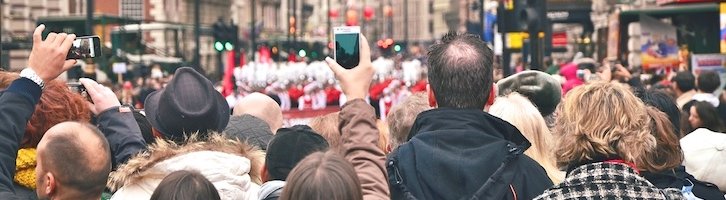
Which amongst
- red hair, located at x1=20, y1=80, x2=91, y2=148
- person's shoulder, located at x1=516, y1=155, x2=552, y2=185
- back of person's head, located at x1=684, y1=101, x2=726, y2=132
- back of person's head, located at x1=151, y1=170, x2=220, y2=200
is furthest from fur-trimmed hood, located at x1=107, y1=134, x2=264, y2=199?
back of person's head, located at x1=684, y1=101, x2=726, y2=132

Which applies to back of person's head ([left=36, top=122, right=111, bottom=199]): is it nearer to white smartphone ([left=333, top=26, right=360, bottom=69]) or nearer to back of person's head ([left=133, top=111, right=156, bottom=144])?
white smartphone ([left=333, top=26, right=360, bottom=69])

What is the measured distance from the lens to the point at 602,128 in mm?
5328

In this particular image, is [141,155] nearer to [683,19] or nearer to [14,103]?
[14,103]

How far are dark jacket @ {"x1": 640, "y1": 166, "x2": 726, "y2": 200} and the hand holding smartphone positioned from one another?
2461 millimetres

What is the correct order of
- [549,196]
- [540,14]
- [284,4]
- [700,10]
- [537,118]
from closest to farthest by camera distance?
[549,196] → [537,118] → [540,14] → [700,10] → [284,4]

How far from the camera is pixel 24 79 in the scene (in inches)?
206

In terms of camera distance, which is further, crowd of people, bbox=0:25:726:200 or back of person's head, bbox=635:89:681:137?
back of person's head, bbox=635:89:681:137

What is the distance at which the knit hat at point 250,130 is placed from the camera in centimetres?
712

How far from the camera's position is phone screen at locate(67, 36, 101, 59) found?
5.73 metres

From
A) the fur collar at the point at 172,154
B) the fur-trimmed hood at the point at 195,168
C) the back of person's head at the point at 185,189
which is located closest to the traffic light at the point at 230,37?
the fur collar at the point at 172,154

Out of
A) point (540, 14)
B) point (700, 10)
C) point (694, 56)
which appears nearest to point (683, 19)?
point (700, 10)

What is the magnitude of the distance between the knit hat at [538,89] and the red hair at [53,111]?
2.91 metres

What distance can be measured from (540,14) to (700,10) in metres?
8.80

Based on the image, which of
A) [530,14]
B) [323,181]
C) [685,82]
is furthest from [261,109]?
[530,14]
